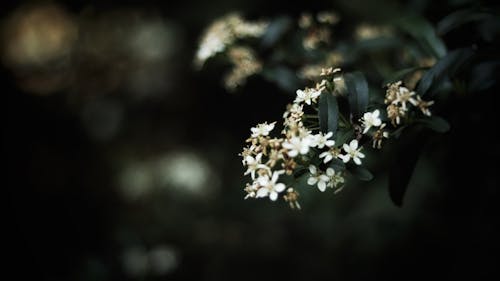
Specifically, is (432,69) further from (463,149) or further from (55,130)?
(55,130)

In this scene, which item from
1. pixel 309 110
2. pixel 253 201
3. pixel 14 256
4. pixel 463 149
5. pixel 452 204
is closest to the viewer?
pixel 309 110

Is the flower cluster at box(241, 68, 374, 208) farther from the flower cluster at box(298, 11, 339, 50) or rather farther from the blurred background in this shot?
the flower cluster at box(298, 11, 339, 50)

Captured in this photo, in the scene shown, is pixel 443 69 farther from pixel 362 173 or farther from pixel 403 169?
pixel 362 173

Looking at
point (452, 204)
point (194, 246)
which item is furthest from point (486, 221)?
point (194, 246)

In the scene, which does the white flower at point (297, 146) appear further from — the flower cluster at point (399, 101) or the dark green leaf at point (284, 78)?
the dark green leaf at point (284, 78)

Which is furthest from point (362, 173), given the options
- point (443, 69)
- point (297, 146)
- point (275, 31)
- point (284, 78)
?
point (275, 31)
